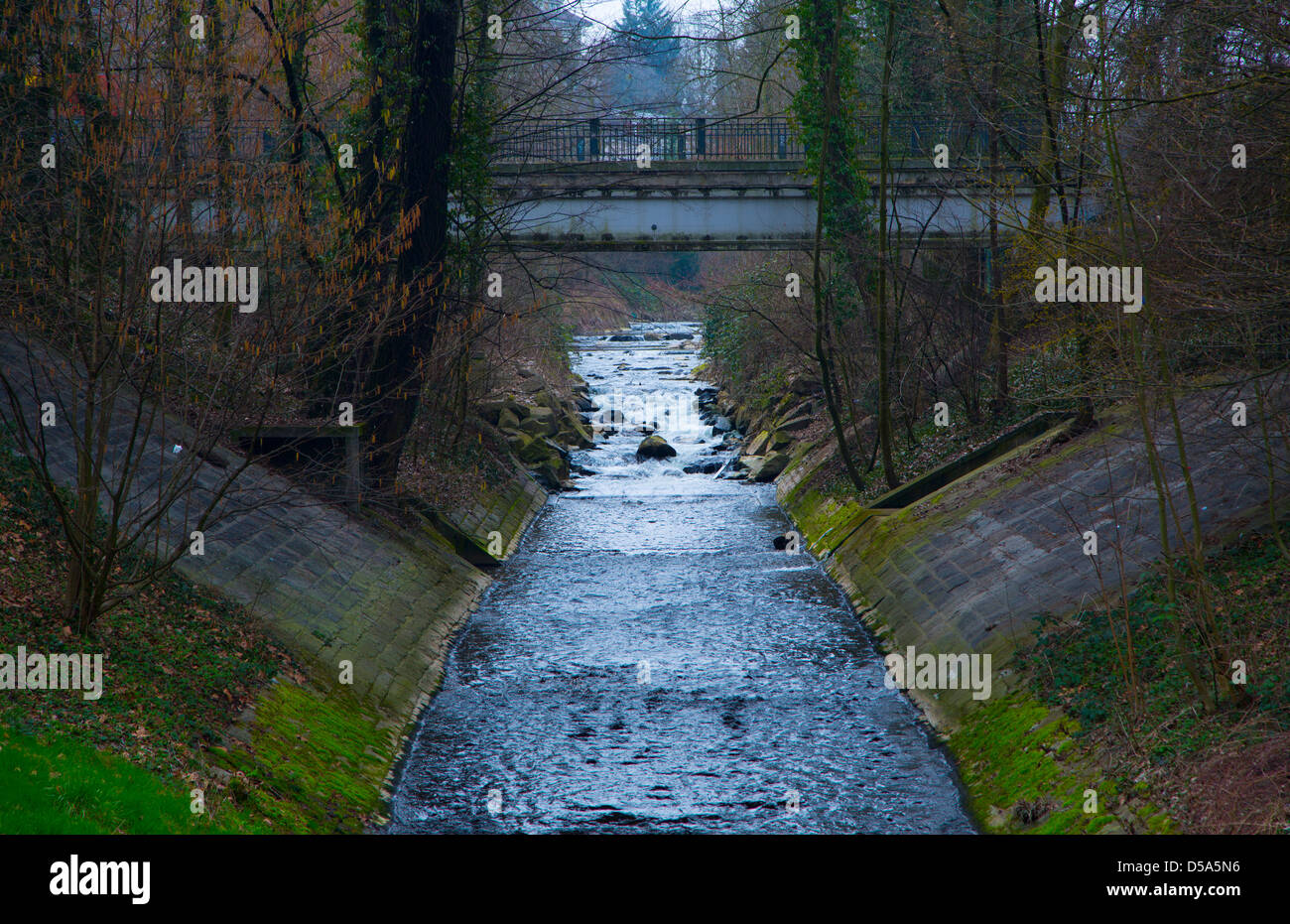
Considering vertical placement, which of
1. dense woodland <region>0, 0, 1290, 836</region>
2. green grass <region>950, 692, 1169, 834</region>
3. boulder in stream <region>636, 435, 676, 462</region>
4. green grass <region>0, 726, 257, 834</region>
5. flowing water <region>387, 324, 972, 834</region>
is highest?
dense woodland <region>0, 0, 1290, 836</region>

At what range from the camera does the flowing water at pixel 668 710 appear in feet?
37.2

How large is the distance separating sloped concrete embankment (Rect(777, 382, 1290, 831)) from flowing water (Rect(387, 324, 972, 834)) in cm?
60

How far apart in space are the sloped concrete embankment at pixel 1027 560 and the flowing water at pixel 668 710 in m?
0.60

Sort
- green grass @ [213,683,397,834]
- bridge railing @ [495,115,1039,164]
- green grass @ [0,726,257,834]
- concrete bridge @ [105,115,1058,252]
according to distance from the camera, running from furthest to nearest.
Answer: concrete bridge @ [105,115,1058,252] < bridge railing @ [495,115,1039,164] < green grass @ [213,683,397,834] < green grass @ [0,726,257,834]

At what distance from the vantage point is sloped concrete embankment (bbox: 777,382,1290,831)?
1095 centimetres

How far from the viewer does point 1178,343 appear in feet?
41.6

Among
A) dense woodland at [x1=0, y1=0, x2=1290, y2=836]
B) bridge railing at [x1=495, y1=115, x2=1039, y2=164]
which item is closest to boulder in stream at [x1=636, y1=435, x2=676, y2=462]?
dense woodland at [x1=0, y1=0, x2=1290, y2=836]

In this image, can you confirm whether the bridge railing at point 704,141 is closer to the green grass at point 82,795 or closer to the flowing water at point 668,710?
the flowing water at point 668,710

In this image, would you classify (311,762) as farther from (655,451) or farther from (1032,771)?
(655,451)

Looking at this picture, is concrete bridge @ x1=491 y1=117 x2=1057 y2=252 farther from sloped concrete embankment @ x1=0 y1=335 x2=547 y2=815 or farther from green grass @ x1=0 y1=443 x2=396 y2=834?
green grass @ x1=0 y1=443 x2=396 y2=834

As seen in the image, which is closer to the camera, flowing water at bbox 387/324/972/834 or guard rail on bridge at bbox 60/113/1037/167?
flowing water at bbox 387/324/972/834

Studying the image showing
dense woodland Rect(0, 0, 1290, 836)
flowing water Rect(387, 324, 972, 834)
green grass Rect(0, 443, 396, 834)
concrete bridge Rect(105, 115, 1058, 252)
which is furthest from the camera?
concrete bridge Rect(105, 115, 1058, 252)

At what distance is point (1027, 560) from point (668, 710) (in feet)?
18.4

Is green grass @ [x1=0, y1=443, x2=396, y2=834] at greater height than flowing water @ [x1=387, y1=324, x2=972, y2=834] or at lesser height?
greater
